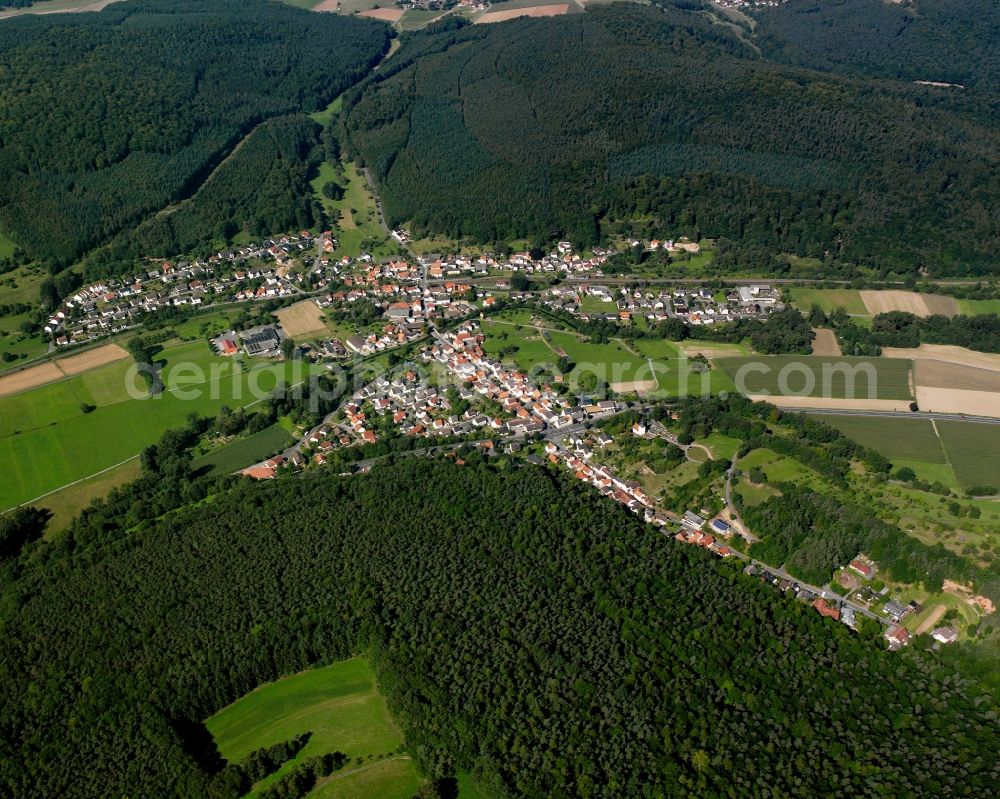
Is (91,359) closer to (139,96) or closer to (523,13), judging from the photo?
(139,96)

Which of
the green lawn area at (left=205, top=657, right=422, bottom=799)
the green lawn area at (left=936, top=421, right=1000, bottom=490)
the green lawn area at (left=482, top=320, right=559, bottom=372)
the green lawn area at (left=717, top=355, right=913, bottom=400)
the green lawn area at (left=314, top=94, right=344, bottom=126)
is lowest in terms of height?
the green lawn area at (left=205, top=657, right=422, bottom=799)

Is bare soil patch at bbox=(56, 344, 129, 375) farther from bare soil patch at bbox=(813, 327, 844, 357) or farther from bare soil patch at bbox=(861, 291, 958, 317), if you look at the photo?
bare soil patch at bbox=(861, 291, 958, 317)

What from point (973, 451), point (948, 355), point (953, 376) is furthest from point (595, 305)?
point (973, 451)

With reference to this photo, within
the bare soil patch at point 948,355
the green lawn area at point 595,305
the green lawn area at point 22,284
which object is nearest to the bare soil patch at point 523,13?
the green lawn area at point 595,305

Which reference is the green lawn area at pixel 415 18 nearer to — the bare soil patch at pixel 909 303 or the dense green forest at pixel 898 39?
the dense green forest at pixel 898 39

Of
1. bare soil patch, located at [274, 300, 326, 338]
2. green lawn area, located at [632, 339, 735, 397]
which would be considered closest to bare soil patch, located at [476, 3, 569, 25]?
bare soil patch, located at [274, 300, 326, 338]
